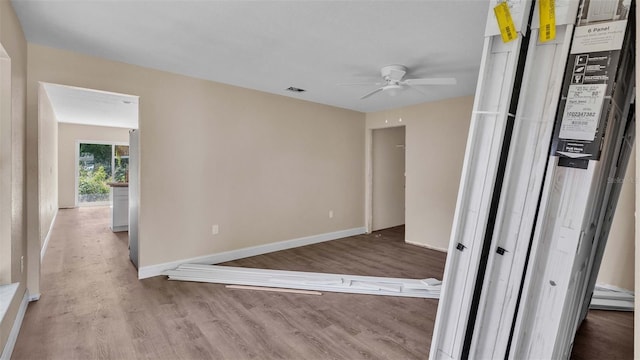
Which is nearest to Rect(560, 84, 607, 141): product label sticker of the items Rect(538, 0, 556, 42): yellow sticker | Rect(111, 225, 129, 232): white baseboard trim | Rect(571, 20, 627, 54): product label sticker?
Rect(571, 20, 627, 54): product label sticker

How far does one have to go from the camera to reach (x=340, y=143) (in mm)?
5453

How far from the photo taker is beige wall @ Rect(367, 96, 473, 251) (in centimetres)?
449

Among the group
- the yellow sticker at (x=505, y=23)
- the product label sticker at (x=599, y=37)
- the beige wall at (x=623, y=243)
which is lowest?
the beige wall at (x=623, y=243)

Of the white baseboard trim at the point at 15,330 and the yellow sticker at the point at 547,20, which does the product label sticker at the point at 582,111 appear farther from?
the white baseboard trim at the point at 15,330

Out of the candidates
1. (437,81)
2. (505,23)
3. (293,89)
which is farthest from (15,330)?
(437,81)

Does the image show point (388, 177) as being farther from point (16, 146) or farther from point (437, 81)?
point (16, 146)

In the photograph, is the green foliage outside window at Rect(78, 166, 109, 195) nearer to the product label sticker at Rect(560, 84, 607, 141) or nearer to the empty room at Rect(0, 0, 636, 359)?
the empty room at Rect(0, 0, 636, 359)

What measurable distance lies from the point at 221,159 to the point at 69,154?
7.22m

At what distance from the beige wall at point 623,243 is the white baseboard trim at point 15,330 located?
538 cm

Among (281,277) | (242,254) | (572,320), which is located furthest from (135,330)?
(572,320)

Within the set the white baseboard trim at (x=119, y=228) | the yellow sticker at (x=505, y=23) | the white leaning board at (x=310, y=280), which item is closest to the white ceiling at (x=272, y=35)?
the yellow sticker at (x=505, y=23)

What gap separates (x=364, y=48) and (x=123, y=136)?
29.3 ft

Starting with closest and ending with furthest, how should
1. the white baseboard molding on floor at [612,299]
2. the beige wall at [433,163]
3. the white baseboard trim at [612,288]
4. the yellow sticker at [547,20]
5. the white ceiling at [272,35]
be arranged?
the yellow sticker at [547,20]
the white ceiling at [272,35]
the white baseboard molding on floor at [612,299]
the white baseboard trim at [612,288]
the beige wall at [433,163]

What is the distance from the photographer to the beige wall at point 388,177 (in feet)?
19.6
